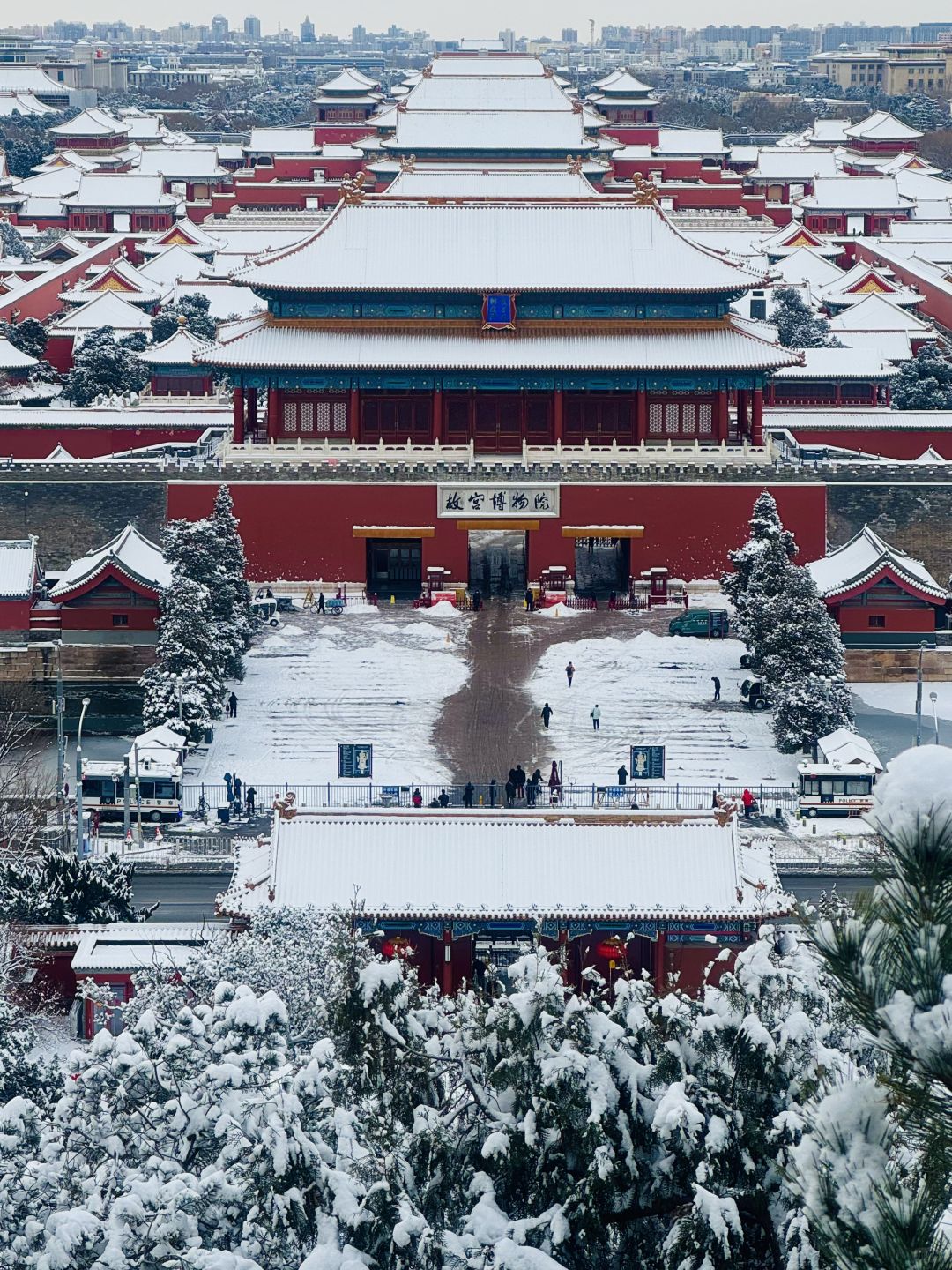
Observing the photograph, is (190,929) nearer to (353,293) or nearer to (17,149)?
(353,293)

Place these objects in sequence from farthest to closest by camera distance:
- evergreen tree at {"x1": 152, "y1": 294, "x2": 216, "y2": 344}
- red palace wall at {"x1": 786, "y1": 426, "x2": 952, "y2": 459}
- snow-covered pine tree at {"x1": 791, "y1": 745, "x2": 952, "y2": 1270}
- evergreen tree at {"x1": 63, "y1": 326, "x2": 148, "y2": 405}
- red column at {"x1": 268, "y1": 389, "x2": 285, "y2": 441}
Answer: evergreen tree at {"x1": 152, "y1": 294, "x2": 216, "y2": 344} < evergreen tree at {"x1": 63, "y1": 326, "x2": 148, "y2": 405} < red palace wall at {"x1": 786, "y1": 426, "x2": 952, "y2": 459} < red column at {"x1": 268, "y1": 389, "x2": 285, "y2": 441} < snow-covered pine tree at {"x1": 791, "y1": 745, "x2": 952, "y2": 1270}

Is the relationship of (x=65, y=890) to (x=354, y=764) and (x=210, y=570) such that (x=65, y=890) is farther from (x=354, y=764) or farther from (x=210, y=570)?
(x=210, y=570)

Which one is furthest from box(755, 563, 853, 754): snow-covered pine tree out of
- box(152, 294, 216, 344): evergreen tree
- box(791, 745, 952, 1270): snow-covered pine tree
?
box(152, 294, 216, 344): evergreen tree

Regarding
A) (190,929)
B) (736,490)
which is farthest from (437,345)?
(190,929)

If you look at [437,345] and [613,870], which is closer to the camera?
[613,870]

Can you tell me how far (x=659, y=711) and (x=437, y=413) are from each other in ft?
34.6

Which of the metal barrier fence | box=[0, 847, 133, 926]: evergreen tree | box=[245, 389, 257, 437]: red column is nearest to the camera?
box=[0, 847, 133, 926]: evergreen tree

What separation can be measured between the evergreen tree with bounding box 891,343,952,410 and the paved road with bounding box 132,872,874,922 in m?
29.3

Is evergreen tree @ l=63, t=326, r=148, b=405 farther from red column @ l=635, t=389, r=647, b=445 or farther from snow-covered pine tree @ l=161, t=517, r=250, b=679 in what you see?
snow-covered pine tree @ l=161, t=517, r=250, b=679

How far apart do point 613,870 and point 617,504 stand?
65.9 ft

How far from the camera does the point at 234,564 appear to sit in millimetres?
39625

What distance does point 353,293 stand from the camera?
4534 centimetres

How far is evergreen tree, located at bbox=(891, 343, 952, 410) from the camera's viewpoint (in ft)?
190

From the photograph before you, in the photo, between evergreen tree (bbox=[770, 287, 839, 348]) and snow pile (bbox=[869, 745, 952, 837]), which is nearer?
snow pile (bbox=[869, 745, 952, 837])
